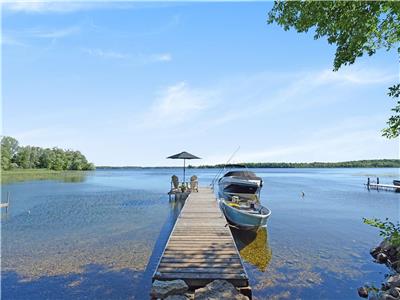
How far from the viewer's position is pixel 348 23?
14.4ft

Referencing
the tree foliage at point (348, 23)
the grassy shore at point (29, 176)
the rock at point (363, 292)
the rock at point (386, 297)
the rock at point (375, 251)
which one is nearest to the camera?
the tree foliage at point (348, 23)

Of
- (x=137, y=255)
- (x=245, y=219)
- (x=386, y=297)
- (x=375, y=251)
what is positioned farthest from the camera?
(x=245, y=219)

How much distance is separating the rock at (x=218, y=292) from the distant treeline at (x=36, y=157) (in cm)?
7094

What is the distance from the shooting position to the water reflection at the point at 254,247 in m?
8.77

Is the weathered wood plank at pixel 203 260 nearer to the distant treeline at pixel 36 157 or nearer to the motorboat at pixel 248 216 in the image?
the motorboat at pixel 248 216

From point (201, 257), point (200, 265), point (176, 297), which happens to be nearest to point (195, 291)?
point (176, 297)

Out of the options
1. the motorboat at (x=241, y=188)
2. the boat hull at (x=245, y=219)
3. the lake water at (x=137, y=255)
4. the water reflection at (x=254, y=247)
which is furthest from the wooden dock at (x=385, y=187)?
the boat hull at (x=245, y=219)

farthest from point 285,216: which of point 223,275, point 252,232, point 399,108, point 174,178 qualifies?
point 399,108

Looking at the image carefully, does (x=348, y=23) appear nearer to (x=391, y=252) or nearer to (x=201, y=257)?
(x=201, y=257)

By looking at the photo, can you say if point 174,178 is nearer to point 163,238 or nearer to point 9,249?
point 163,238

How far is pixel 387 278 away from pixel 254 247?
13.8 feet

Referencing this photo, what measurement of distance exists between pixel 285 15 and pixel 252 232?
31.2 feet

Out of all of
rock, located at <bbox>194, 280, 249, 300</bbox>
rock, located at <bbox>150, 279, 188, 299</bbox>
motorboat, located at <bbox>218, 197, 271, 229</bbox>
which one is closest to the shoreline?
motorboat, located at <bbox>218, 197, 271, 229</bbox>

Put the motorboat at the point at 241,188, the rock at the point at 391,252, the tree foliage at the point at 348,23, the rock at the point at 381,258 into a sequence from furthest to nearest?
the motorboat at the point at 241,188
the rock at the point at 391,252
the rock at the point at 381,258
the tree foliage at the point at 348,23
